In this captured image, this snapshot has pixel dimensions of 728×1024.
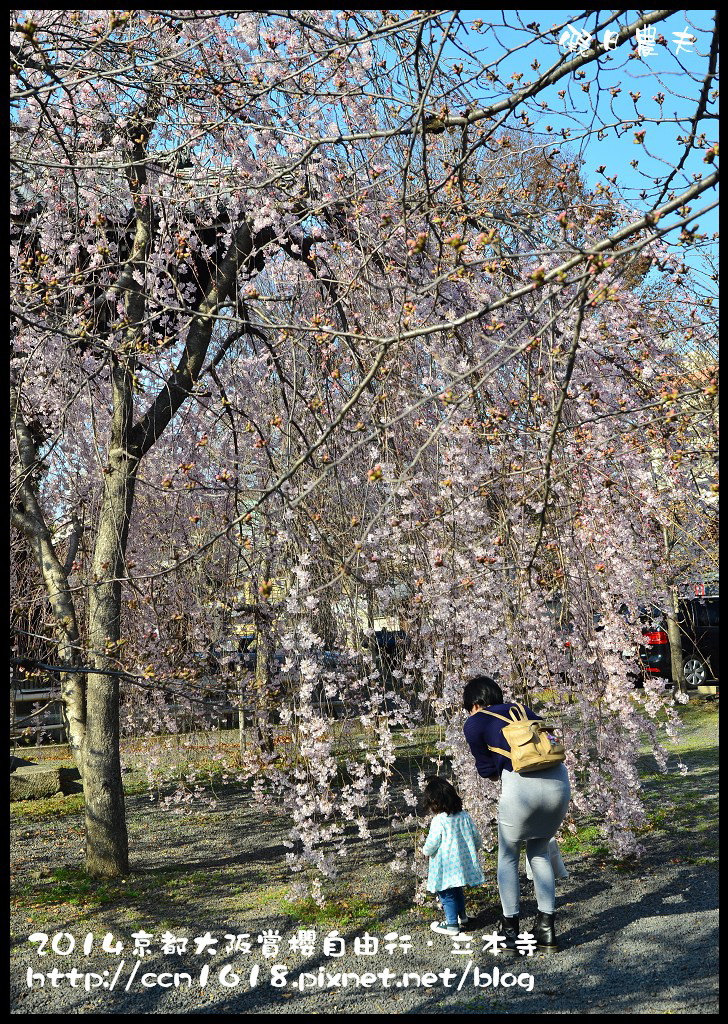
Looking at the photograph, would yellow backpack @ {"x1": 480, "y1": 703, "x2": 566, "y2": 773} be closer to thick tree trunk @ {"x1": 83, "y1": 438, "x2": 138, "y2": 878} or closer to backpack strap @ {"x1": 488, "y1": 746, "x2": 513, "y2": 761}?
backpack strap @ {"x1": 488, "y1": 746, "x2": 513, "y2": 761}

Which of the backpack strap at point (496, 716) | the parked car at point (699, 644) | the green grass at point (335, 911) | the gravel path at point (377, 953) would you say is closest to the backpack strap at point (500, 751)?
the backpack strap at point (496, 716)

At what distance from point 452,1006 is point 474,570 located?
1.96m

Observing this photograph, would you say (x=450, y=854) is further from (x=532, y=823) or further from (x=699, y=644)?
(x=699, y=644)

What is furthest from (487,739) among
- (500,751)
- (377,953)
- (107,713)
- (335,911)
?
(107,713)

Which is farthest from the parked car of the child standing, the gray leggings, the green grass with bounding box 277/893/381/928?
the gray leggings

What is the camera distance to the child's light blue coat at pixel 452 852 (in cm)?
393

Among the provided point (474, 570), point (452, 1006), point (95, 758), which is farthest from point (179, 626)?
point (452, 1006)

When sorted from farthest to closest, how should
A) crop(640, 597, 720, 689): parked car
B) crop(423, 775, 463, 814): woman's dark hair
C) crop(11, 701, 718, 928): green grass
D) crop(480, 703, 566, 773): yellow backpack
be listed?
crop(640, 597, 720, 689): parked car → crop(11, 701, 718, 928): green grass → crop(423, 775, 463, 814): woman's dark hair → crop(480, 703, 566, 773): yellow backpack

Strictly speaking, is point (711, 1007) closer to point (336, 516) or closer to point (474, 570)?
point (474, 570)

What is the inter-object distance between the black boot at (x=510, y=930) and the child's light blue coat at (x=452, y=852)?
0.67ft

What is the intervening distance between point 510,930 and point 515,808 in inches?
24.4

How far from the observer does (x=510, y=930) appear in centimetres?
384

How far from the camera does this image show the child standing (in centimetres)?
394

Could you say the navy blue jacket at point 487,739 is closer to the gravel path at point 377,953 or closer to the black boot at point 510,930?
the black boot at point 510,930
